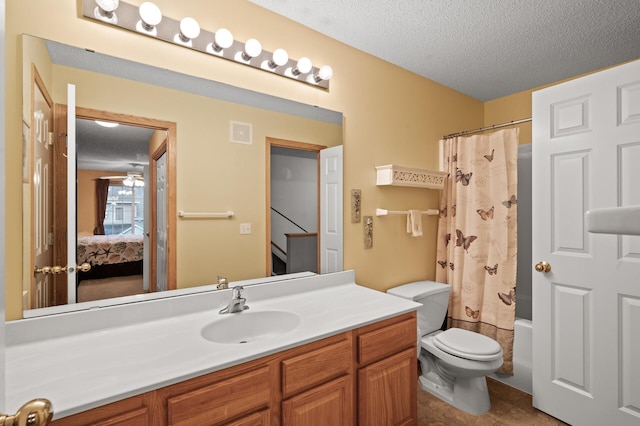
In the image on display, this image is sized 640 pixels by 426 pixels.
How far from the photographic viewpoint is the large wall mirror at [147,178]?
125 cm

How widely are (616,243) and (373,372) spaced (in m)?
1.42

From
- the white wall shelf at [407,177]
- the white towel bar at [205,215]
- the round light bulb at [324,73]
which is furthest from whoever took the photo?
the white wall shelf at [407,177]

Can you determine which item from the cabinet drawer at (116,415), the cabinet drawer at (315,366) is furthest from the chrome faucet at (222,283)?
the cabinet drawer at (116,415)

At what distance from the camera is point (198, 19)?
1.56 metres

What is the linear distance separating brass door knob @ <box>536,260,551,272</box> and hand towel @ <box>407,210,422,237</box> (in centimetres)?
76

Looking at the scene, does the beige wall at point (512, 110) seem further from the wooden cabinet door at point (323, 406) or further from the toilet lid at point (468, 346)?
the wooden cabinet door at point (323, 406)

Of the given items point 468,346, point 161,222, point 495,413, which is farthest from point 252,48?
point 495,413

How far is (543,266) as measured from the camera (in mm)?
1876

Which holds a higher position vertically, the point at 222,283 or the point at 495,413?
the point at 222,283

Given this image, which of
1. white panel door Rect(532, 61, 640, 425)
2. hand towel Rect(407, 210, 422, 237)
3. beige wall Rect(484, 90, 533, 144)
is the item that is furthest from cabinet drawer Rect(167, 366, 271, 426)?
beige wall Rect(484, 90, 533, 144)

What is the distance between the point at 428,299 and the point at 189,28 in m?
2.23

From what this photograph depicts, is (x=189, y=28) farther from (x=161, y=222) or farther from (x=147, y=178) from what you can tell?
(x=161, y=222)

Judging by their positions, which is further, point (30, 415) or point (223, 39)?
point (223, 39)

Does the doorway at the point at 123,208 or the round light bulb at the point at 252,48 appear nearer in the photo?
the doorway at the point at 123,208
